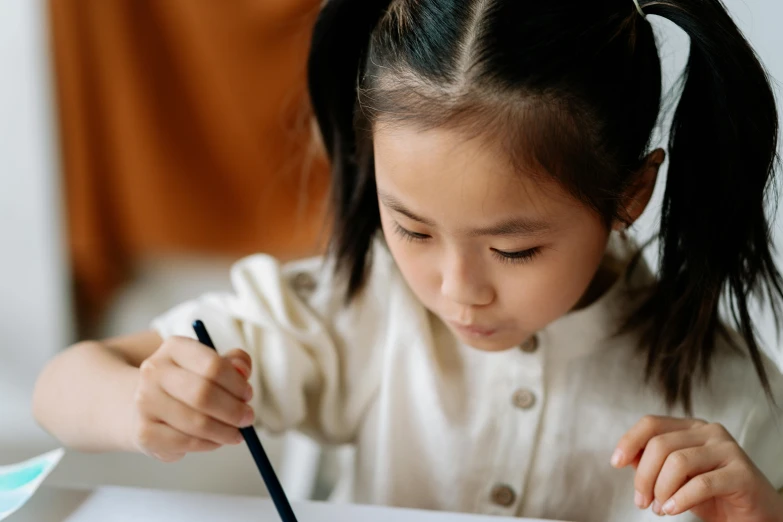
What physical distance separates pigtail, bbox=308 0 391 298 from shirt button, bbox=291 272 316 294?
32 millimetres

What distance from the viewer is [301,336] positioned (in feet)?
2.01

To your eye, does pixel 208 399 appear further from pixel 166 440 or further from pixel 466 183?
pixel 466 183

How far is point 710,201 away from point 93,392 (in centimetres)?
40

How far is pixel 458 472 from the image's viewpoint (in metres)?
0.64

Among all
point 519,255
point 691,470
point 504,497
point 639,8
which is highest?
point 639,8

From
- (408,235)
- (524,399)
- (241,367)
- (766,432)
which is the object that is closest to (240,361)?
(241,367)

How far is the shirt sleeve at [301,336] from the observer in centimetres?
60

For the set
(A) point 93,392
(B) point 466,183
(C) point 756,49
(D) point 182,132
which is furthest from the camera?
(D) point 182,132

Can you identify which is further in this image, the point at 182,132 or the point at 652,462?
the point at 182,132

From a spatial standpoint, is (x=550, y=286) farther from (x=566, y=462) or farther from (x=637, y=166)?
(x=566, y=462)

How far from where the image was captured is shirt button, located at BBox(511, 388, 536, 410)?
61 cm

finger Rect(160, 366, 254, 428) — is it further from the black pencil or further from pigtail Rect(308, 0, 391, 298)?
pigtail Rect(308, 0, 391, 298)

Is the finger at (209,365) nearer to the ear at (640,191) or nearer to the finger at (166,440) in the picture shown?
the finger at (166,440)

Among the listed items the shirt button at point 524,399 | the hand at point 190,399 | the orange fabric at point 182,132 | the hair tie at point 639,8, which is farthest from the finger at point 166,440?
the orange fabric at point 182,132
